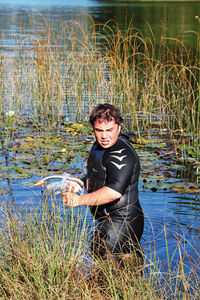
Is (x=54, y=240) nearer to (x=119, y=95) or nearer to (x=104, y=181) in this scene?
(x=104, y=181)

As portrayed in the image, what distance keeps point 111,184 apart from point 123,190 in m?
0.11

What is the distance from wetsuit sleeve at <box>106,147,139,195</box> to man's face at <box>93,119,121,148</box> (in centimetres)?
9

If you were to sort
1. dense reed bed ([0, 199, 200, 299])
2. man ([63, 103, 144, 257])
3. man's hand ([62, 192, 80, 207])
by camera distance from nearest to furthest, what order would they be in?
dense reed bed ([0, 199, 200, 299]) → man's hand ([62, 192, 80, 207]) → man ([63, 103, 144, 257])

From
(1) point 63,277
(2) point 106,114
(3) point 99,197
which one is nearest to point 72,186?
(3) point 99,197

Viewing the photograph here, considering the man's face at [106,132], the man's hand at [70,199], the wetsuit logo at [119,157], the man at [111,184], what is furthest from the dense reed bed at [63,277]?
the man's face at [106,132]

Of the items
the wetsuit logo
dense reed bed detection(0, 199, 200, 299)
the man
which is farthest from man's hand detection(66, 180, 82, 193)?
dense reed bed detection(0, 199, 200, 299)

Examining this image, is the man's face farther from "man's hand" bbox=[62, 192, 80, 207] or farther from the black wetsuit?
"man's hand" bbox=[62, 192, 80, 207]

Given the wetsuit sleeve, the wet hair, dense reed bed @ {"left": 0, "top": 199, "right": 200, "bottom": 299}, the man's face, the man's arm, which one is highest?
the wet hair

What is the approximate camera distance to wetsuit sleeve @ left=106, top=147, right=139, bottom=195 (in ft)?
12.5

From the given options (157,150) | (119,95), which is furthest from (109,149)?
(119,95)

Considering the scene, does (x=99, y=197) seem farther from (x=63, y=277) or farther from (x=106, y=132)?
(x=63, y=277)

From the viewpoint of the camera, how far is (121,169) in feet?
12.6

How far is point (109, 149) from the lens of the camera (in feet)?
13.1

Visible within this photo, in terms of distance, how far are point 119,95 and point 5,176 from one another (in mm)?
3616
